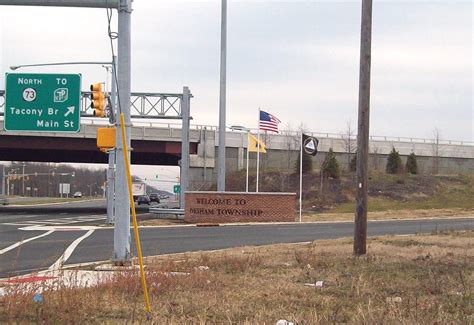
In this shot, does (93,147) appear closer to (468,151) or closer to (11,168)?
(468,151)

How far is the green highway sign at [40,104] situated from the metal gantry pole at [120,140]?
1.41 m

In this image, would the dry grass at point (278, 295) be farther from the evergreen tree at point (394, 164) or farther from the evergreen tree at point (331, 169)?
the evergreen tree at point (394, 164)

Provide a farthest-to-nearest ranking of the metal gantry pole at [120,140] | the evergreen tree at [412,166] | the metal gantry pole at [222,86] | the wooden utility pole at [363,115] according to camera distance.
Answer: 1. the evergreen tree at [412,166]
2. the metal gantry pole at [222,86]
3. the wooden utility pole at [363,115]
4. the metal gantry pole at [120,140]

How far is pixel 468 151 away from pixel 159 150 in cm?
3676

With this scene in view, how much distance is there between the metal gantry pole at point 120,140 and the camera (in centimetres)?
1284

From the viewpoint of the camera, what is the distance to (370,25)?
14.8 m

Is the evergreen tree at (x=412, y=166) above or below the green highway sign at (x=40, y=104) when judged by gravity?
below

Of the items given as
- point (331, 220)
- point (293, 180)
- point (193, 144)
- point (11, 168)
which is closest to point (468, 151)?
point (293, 180)

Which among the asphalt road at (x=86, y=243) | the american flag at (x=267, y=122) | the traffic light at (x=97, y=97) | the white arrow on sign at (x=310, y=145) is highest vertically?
the american flag at (x=267, y=122)

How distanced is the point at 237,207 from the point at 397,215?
39.5 feet

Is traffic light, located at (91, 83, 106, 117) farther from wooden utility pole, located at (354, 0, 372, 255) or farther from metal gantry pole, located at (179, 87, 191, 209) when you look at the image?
metal gantry pole, located at (179, 87, 191, 209)

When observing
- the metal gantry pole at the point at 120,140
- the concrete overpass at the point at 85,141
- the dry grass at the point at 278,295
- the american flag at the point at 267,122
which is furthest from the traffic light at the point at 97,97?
the concrete overpass at the point at 85,141

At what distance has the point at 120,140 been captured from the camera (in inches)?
511

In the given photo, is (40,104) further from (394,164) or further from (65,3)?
(394,164)
